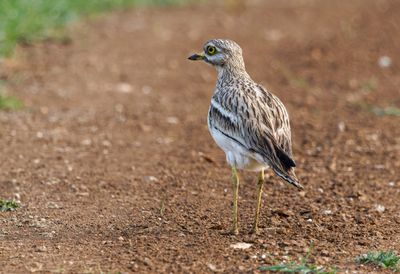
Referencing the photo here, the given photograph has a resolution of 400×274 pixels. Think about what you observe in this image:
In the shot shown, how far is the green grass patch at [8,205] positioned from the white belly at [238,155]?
Result: 1715mm

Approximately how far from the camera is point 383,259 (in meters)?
5.41

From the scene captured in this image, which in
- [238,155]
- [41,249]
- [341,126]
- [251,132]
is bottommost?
[41,249]

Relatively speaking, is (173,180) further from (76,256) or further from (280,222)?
(76,256)

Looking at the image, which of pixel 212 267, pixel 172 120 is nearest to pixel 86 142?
pixel 172 120

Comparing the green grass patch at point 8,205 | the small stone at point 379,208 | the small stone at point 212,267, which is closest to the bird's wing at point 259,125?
the small stone at point 212,267

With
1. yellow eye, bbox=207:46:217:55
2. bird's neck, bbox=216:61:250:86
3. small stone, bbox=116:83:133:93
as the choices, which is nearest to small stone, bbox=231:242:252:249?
bird's neck, bbox=216:61:250:86

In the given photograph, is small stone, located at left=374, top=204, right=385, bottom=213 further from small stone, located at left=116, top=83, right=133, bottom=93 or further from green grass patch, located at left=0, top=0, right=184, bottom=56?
green grass patch, located at left=0, top=0, right=184, bottom=56

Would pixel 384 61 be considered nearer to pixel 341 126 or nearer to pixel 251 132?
pixel 341 126

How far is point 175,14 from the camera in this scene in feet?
50.7

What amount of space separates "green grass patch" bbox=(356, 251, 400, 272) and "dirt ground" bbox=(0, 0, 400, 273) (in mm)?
65

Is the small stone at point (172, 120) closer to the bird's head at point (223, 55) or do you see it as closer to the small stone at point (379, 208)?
the bird's head at point (223, 55)

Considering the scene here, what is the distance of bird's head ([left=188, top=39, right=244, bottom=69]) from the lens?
6.79 metres

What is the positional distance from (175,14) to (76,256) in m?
10.3

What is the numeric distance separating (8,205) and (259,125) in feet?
6.88
